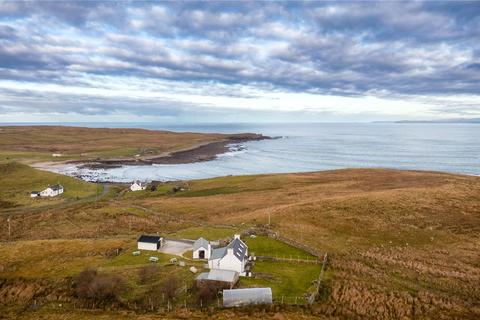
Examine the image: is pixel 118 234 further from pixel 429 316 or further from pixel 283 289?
pixel 429 316

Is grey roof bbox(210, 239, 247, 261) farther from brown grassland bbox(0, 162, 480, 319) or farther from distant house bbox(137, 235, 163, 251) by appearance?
distant house bbox(137, 235, 163, 251)

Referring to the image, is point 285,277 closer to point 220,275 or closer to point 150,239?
point 220,275

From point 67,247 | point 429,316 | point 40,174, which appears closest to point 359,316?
point 429,316

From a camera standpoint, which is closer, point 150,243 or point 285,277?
point 285,277

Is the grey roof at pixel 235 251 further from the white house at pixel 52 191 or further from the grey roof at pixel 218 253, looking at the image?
the white house at pixel 52 191

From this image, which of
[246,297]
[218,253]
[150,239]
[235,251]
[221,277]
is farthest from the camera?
[150,239]

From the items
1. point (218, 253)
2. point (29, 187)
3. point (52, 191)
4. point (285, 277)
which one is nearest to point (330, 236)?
point (285, 277)
